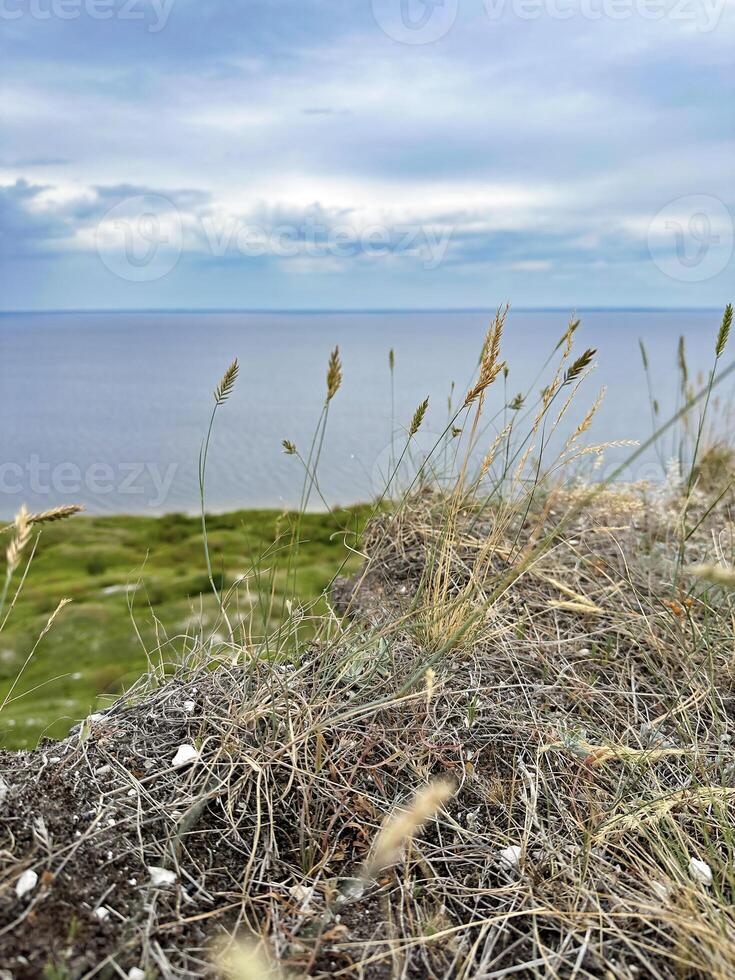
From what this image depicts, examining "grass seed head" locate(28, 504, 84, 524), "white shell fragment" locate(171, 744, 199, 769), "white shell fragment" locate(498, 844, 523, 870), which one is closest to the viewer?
"grass seed head" locate(28, 504, 84, 524)

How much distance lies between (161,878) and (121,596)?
329cm

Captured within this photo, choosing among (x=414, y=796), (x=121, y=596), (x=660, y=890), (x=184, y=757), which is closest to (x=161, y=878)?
(x=184, y=757)

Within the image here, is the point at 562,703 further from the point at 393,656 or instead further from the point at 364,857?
the point at 364,857

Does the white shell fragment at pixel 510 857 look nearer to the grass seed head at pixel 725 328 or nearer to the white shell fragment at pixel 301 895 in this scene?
the white shell fragment at pixel 301 895

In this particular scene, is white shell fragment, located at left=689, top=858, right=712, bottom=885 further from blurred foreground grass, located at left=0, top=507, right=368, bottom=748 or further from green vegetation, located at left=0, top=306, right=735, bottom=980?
blurred foreground grass, located at left=0, top=507, right=368, bottom=748

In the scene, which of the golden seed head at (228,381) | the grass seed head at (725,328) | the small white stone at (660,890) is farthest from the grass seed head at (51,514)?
the grass seed head at (725,328)

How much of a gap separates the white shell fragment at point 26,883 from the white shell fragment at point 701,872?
1150 mm

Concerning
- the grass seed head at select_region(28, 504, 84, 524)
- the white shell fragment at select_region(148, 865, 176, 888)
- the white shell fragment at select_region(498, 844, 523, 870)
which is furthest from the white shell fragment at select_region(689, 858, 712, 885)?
the grass seed head at select_region(28, 504, 84, 524)

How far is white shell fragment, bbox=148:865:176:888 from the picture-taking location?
51.2 inches

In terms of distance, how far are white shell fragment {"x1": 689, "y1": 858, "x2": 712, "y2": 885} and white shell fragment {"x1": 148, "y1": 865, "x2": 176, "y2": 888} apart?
37.0 inches

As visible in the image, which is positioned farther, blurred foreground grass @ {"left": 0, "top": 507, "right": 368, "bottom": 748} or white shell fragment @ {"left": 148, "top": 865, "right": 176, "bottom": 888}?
blurred foreground grass @ {"left": 0, "top": 507, "right": 368, "bottom": 748}

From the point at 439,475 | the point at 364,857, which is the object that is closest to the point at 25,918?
the point at 364,857

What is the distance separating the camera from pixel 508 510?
2402 mm

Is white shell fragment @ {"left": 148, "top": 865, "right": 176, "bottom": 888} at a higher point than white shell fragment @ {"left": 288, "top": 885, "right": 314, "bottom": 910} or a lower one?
higher
